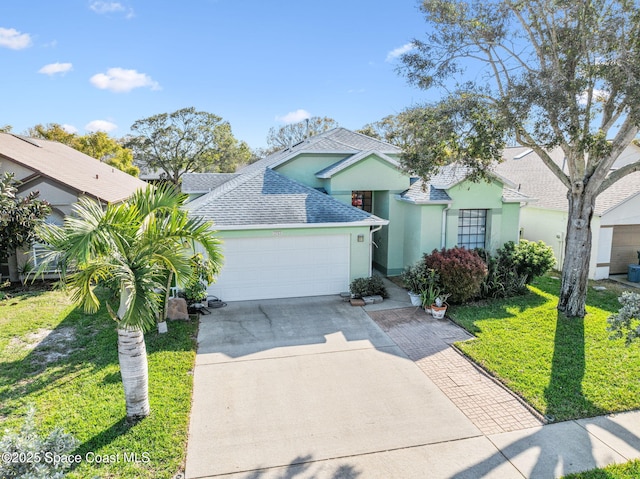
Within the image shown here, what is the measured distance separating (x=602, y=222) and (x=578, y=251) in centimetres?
573

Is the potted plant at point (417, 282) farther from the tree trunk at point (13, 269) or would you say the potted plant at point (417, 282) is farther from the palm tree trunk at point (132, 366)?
the tree trunk at point (13, 269)

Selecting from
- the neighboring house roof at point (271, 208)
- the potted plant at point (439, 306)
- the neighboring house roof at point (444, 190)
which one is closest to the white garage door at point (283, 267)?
the neighboring house roof at point (271, 208)

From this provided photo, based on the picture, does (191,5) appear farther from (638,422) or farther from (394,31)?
(638,422)

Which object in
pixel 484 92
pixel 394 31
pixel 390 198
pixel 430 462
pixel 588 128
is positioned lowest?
pixel 430 462

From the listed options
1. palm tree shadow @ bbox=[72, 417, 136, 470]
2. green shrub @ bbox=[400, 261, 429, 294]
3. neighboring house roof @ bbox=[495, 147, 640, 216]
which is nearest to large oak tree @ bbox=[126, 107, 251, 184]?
neighboring house roof @ bbox=[495, 147, 640, 216]

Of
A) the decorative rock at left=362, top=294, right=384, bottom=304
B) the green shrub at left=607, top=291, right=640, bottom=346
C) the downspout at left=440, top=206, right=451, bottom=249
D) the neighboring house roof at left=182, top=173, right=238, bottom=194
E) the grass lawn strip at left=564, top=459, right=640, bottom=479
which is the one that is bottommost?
the grass lawn strip at left=564, top=459, right=640, bottom=479

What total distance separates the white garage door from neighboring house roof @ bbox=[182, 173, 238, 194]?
10964 millimetres

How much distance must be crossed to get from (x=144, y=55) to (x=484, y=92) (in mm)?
14893

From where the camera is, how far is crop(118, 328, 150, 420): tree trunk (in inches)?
249

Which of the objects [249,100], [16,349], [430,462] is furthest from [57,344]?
[249,100]

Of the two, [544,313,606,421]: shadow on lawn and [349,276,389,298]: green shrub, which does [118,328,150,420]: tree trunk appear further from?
[349,276,389,298]: green shrub

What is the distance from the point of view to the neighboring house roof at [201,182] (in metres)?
23.0

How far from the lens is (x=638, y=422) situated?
22.2 feet

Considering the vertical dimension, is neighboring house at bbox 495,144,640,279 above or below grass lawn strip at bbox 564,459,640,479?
above
